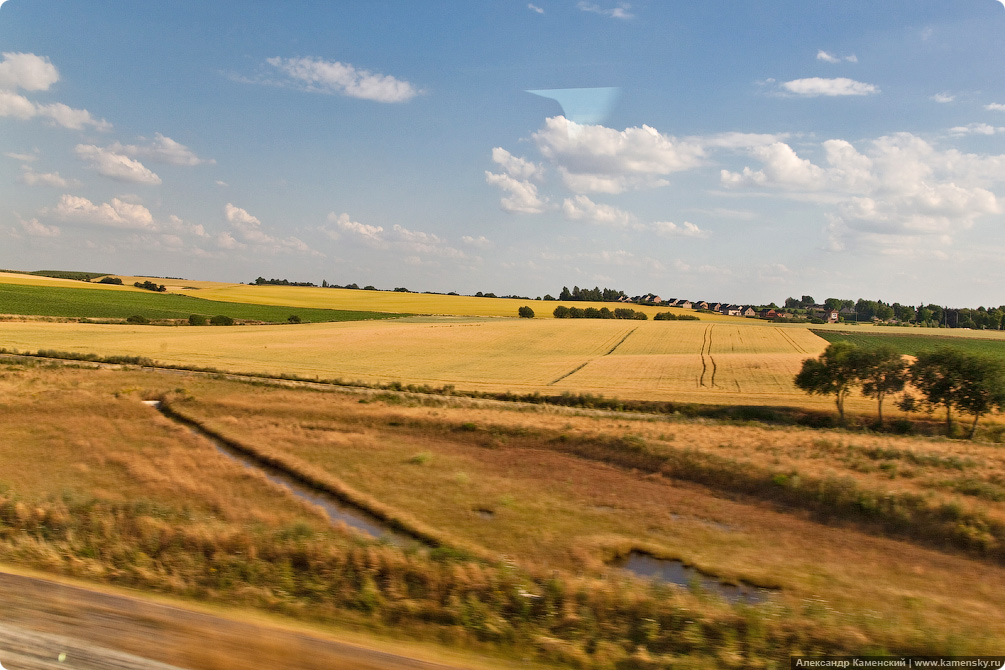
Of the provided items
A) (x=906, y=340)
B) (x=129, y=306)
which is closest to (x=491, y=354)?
(x=906, y=340)

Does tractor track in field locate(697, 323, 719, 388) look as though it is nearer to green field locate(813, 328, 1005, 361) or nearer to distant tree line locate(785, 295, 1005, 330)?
green field locate(813, 328, 1005, 361)

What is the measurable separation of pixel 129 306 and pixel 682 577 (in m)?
98.8

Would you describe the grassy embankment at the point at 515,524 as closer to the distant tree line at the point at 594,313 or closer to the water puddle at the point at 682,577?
the water puddle at the point at 682,577

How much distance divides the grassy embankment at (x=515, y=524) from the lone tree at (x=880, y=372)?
12064 millimetres

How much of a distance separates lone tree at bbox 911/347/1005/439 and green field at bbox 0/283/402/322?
80751 millimetres

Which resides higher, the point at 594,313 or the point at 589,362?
the point at 594,313

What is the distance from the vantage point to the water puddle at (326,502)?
1321 cm

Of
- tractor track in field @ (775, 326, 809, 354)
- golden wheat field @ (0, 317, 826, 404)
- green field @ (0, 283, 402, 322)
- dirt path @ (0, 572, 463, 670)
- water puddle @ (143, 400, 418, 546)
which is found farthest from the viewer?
green field @ (0, 283, 402, 322)

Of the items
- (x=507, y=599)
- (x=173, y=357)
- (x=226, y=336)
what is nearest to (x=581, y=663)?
(x=507, y=599)

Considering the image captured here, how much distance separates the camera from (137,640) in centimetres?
408

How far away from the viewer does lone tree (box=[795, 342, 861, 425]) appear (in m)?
38.8

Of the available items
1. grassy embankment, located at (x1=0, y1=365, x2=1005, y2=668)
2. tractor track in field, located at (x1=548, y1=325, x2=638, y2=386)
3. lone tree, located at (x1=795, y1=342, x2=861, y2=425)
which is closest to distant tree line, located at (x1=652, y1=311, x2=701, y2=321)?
tractor track in field, located at (x1=548, y1=325, x2=638, y2=386)

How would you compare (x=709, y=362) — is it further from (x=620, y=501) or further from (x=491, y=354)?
(x=620, y=501)

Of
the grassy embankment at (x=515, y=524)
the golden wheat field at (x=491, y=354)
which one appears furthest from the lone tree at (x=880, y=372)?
the grassy embankment at (x=515, y=524)
